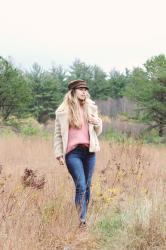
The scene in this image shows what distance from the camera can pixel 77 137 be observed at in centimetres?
447

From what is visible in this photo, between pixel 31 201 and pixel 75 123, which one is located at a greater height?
pixel 75 123

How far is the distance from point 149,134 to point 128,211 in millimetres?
17669

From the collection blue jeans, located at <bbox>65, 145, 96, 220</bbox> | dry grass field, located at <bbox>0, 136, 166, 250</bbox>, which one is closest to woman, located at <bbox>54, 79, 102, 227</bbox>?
blue jeans, located at <bbox>65, 145, 96, 220</bbox>

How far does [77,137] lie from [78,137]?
0.04ft

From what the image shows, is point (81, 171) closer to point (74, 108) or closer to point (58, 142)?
point (58, 142)

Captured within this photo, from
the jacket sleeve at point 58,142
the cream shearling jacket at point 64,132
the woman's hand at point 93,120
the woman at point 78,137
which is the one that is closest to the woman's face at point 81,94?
the woman at point 78,137

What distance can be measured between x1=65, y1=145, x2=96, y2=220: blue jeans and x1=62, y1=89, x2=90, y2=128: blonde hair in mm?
275

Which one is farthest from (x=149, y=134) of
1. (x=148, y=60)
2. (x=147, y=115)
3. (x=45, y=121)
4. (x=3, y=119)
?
(x=45, y=121)

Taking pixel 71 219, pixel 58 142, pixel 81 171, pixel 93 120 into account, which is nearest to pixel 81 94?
pixel 93 120

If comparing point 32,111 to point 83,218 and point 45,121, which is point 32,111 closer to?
point 45,121

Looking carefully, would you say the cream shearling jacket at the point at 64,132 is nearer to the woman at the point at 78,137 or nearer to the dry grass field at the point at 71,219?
the woman at the point at 78,137

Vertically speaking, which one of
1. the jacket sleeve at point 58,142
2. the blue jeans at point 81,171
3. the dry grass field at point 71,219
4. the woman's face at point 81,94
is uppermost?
the woman's face at point 81,94

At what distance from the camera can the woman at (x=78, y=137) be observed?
14.5ft

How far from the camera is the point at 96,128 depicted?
4.59 meters
